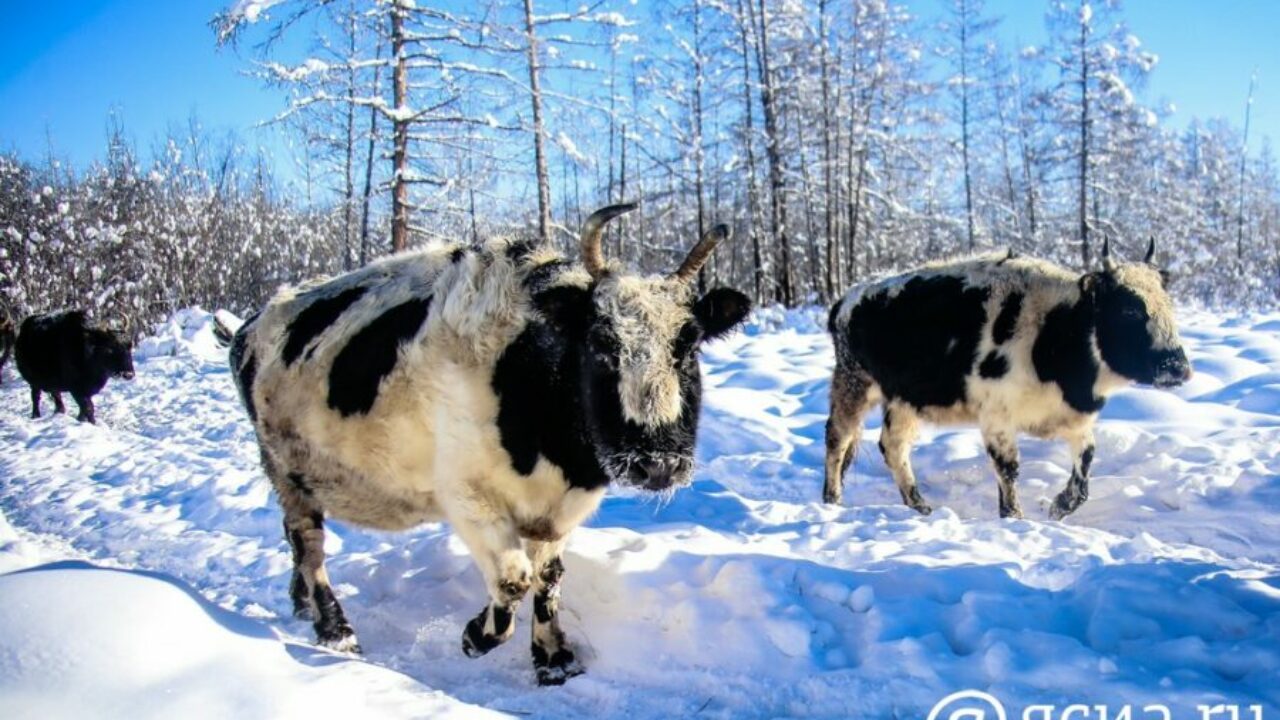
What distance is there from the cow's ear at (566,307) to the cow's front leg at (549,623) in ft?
3.54

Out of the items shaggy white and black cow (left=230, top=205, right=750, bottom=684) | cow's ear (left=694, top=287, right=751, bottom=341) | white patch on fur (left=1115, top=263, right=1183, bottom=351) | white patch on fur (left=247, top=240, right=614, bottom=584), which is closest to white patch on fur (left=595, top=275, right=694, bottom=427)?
shaggy white and black cow (left=230, top=205, right=750, bottom=684)

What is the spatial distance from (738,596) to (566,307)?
167cm

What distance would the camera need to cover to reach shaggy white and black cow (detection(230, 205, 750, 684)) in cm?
344

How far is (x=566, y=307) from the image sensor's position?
3.69 metres

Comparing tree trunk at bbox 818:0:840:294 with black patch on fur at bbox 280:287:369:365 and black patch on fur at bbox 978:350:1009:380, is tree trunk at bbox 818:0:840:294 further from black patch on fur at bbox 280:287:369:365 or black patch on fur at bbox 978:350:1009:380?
black patch on fur at bbox 280:287:369:365

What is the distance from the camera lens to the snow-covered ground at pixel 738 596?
9.55 ft

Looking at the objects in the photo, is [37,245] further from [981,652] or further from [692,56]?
[981,652]

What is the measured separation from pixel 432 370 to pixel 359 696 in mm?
1477

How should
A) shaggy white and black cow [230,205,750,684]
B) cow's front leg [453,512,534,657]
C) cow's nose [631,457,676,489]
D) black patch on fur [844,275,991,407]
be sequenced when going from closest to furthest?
cow's nose [631,457,676,489], shaggy white and black cow [230,205,750,684], cow's front leg [453,512,534,657], black patch on fur [844,275,991,407]

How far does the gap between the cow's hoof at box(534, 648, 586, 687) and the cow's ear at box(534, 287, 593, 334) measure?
1540 mm

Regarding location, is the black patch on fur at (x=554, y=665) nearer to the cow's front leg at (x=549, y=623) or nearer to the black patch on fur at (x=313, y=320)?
the cow's front leg at (x=549, y=623)

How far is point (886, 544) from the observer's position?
16.5 ft

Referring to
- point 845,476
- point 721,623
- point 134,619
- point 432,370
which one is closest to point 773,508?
point 845,476

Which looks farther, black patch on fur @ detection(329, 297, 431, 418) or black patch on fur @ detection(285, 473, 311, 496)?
black patch on fur @ detection(285, 473, 311, 496)
